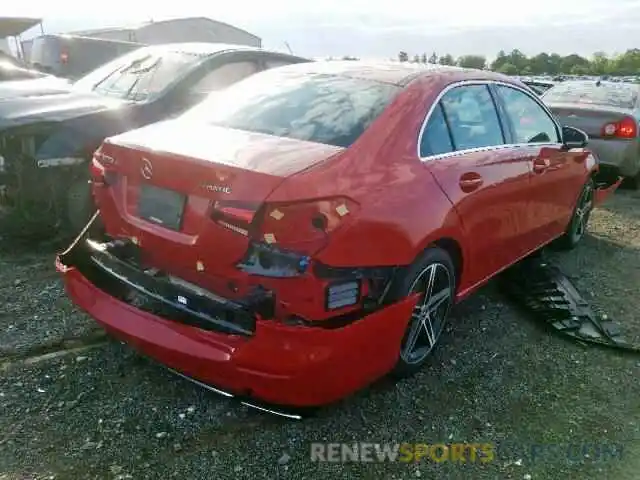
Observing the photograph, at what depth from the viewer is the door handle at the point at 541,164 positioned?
4.20 metres

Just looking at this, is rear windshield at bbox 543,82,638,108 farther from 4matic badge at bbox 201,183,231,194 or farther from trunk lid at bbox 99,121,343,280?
4matic badge at bbox 201,183,231,194

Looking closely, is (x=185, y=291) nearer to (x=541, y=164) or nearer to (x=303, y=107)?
(x=303, y=107)

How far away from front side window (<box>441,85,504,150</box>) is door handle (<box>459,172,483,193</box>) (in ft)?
0.54

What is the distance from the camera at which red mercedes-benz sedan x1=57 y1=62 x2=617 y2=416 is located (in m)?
2.51

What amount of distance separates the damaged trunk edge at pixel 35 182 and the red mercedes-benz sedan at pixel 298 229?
1.64m

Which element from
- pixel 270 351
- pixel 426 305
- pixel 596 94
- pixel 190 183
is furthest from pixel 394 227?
pixel 596 94

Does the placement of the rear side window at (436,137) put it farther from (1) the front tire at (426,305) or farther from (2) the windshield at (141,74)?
(2) the windshield at (141,74)

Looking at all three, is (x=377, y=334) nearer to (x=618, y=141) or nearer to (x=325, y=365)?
(x=325, y=365)

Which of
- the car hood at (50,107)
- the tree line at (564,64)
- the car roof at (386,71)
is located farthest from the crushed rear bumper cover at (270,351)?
the tree line at (564,64)

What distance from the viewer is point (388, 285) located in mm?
2855

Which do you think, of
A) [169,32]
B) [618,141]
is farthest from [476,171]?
[169,32]

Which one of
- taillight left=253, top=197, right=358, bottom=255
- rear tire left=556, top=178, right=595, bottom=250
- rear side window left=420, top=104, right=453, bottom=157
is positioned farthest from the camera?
rear tire left=556, top=178, right=595, bottom=250

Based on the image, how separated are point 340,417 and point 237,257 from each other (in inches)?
38.5

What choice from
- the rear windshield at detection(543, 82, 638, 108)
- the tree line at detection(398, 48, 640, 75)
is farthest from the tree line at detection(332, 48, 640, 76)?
the rear windshield at detection(543, 82, 638, 108)
